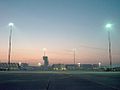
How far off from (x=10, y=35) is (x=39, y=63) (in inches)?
3999

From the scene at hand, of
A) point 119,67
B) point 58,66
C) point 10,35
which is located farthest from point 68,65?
point 10,35

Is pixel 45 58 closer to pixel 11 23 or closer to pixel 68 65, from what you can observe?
pixel 68 65

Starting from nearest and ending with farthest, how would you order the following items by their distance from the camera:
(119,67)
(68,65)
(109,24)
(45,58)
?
(109,24) → (119,67) → (45,58) → (68,65)

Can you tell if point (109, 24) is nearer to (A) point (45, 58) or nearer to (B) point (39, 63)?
(A) point (45, 58)

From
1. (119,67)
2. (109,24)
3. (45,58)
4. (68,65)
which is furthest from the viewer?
(68,65)

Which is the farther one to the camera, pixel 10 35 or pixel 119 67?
pixel 119 67

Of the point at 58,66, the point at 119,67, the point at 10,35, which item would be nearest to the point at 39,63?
the point at 58,66

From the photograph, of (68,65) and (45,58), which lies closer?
(45,58)

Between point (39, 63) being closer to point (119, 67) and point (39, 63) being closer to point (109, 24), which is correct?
point (119, 67)

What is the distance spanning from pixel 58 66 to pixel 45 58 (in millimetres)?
11355

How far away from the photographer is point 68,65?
559 feet

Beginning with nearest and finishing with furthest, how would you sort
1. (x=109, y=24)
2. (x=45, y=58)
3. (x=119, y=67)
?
(x=109, y=24) < (x=119, y=67) < (x=45, y=58)

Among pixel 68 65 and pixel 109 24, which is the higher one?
pixel 109 24

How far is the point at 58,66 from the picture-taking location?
158 meters
